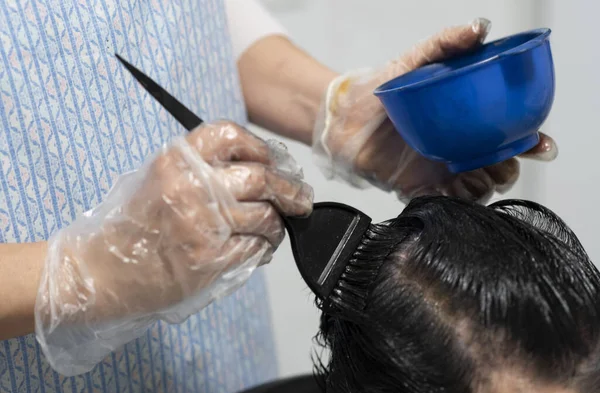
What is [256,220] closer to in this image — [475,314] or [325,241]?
[325,241]

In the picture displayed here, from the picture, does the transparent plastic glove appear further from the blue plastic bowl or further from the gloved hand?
the gloved hand

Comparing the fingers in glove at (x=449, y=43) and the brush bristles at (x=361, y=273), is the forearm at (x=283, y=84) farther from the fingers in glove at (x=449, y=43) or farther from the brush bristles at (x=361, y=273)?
the brush bristles at (x=361, y=273)

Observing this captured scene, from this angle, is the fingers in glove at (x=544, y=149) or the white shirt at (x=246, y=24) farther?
the white shirt at (x=246, y=24)

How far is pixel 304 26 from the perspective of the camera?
178cm

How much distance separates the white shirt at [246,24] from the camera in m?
1.14

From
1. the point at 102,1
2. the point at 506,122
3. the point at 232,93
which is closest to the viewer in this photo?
the point at 506,122

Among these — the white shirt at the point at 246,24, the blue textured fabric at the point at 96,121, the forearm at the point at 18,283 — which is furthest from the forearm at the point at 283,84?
the forearm at the point at 18,283

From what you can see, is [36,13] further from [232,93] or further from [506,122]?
[506,122]

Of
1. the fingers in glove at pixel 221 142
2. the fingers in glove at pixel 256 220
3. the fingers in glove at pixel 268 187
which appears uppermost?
the fingers in glove at pixel 221 142

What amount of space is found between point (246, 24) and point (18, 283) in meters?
0.67

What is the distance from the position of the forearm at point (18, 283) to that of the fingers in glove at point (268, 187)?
0.21 metres

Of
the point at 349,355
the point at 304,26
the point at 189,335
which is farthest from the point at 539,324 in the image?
the point at 304,26

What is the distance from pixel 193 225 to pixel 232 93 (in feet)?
1.76

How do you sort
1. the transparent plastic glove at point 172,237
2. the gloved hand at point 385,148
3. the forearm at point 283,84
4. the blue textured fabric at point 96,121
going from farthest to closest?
1. the forearm at point 283,84
2. the gloved hand at point 385,148
3. the blue textured fabric at point 96,121
4. the transparent plastic glove at point 172,237
